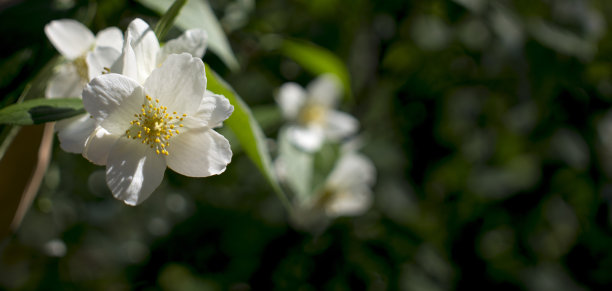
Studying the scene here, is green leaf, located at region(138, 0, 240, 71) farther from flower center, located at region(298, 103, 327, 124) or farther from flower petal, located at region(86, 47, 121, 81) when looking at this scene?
flower center, located at region(298, 103, 327, 124)

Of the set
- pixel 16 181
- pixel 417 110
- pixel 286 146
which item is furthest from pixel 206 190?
pixel 16 181

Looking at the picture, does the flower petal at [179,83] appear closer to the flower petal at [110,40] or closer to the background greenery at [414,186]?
the flower petal at [110,40]

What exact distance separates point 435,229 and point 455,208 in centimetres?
10

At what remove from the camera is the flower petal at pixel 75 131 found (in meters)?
Result: 0.52

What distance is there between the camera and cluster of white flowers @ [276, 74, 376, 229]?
3.55ft

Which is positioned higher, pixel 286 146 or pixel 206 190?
pixel 286 146

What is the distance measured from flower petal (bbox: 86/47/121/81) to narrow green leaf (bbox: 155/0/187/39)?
0.05 meters

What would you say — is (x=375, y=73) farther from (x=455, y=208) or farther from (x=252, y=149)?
(x=252, y=149)

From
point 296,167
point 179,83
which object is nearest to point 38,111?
point 179,83

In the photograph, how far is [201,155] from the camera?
529mm

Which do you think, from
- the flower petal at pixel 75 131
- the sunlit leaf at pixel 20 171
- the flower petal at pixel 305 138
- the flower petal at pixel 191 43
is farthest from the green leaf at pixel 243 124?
the flower petal at pixel 305 138

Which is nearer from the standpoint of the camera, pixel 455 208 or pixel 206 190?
pixel 206 190

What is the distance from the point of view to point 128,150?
1.76 ft

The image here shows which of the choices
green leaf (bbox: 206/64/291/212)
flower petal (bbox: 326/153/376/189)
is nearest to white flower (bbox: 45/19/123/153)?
green leaf (bbox: 206/64/291/212)
